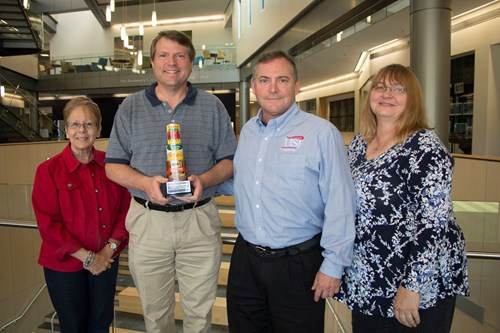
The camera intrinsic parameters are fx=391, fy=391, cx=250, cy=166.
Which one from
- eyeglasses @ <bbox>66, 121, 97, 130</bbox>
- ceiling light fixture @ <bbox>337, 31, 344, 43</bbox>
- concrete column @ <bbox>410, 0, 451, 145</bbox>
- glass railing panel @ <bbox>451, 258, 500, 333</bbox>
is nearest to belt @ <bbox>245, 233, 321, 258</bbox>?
eyeglasses @ <bbox>66, 121, 97, 130</bbox>

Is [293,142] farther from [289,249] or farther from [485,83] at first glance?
[485,83]

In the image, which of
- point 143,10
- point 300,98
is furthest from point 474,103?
point 143,10

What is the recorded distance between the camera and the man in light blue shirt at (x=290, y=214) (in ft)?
5.34

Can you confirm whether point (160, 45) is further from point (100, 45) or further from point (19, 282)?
point (100, 45)

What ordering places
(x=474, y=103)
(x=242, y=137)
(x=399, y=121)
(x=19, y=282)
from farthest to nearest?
(x=474, y=103) < (x=19, y=282) < (x=242, y=137) < (x=399, y=121)

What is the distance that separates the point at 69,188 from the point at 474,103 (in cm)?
846

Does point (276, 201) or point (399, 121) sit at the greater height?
point (399, 121)

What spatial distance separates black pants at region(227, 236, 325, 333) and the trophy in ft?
1.37

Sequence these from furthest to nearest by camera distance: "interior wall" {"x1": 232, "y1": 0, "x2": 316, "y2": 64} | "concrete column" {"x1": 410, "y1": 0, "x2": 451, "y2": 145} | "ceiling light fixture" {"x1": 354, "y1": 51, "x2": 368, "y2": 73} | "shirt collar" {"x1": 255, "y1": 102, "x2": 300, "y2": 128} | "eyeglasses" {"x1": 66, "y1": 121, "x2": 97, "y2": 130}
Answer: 1. "ceiling light fixture" {"x1": 354, "y1": 51, "x2": 368, "y2": 73}
2. "interior wall" {"x1": 232, "y1": 0, "x2": 316, "y2": 64}
3. "concrete column" {"x1": 410, "y1": 0, "x2": 451, "y2": 145}
4. "eyeglasses" {"x1": 66, "y1": 121, "x2": 97, "y2": 130}
5. "shirt collar" {"x1": 255, "y1": 102, "x2": 300, "y2": 128}

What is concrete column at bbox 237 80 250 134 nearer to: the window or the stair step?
the window

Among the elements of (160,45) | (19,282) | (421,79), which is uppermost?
(421,79)

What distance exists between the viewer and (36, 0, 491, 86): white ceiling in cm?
736

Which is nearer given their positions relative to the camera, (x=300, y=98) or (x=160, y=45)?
(x=160, y=45)

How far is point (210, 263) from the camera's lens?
2.01 meters
